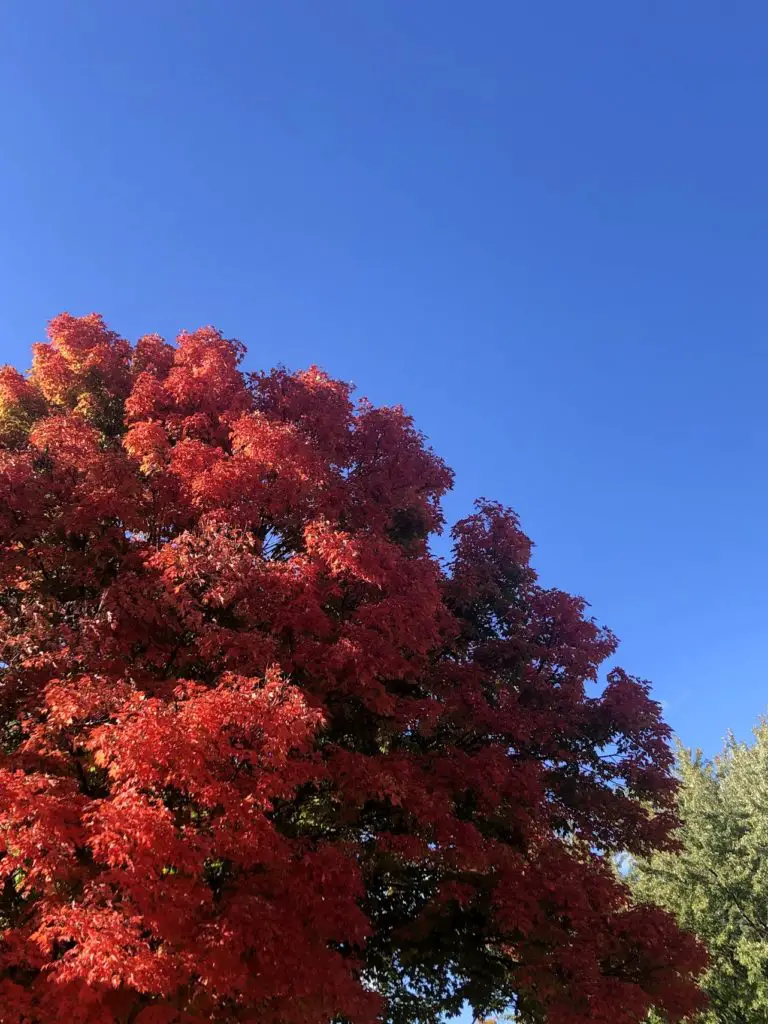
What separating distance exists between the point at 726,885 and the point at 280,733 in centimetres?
2605

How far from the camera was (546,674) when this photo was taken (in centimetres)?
1344

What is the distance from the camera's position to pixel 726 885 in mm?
25156

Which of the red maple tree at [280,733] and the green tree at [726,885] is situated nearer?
the red maple tree at [280,733]

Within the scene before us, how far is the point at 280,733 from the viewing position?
278 inches

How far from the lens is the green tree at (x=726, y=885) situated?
23203mm

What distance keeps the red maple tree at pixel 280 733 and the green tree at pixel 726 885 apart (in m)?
13.8

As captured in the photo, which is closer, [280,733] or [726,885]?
[280,733]

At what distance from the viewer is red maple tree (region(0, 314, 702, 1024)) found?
22.0ft

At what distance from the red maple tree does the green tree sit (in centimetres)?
1377

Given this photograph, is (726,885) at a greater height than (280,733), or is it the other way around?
(726,885)

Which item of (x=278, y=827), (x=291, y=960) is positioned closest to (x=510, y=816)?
(x=278, y=827)

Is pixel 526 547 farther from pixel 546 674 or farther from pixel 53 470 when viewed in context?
pixel 53 470

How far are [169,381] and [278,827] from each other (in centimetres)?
883

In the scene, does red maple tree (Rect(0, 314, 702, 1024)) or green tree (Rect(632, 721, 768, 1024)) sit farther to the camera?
green tree (Rect(632, 721, 768, 1024))
